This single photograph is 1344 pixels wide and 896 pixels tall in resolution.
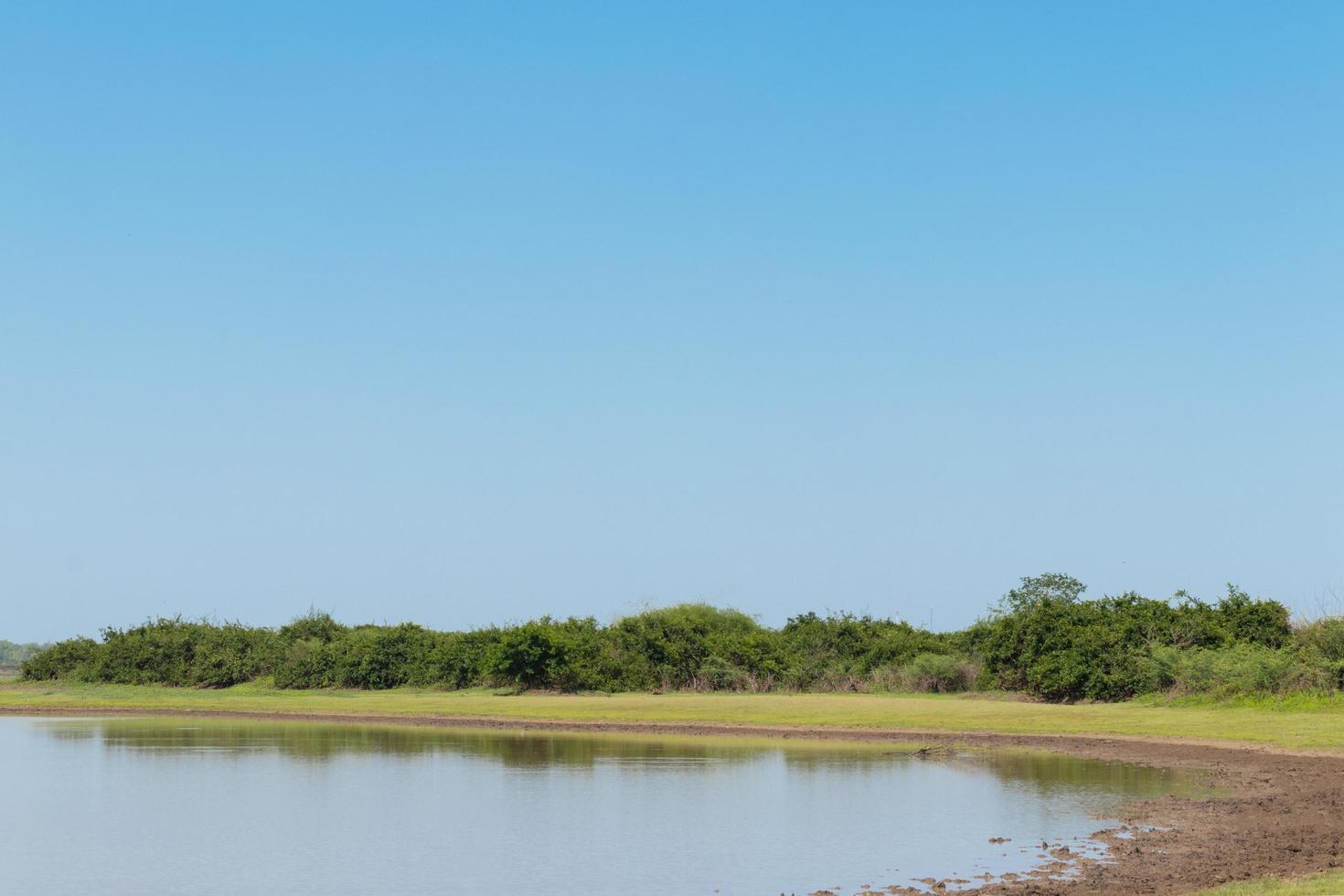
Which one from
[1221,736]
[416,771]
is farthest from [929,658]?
[416,771]

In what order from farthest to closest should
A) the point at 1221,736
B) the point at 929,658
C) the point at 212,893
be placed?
the point at 929,658 < the point at 1221,736 < the point at 212,893

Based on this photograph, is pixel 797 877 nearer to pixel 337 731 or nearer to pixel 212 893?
pixel 212 893

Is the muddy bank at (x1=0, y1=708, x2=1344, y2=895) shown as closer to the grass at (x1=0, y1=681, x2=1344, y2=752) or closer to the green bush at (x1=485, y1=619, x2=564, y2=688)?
the grass at (x1=0, y1=681, x2=1344, y2=752)

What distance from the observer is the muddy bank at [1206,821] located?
601 inches

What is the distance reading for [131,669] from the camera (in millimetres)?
69062

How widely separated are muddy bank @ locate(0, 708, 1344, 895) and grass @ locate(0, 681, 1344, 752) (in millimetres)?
1270

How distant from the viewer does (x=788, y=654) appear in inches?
2208

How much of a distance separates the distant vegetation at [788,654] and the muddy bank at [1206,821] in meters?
8.29

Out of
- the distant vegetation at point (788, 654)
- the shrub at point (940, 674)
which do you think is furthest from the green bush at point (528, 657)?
the shrub at point (940, 674)

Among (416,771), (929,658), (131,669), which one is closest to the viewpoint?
(416,771)

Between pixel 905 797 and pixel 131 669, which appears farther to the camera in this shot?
pixel 131 669

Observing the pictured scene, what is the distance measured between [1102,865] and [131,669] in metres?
62.3

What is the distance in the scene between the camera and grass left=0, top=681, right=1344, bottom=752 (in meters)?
33.5

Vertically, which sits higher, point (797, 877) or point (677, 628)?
point (677, 628)
